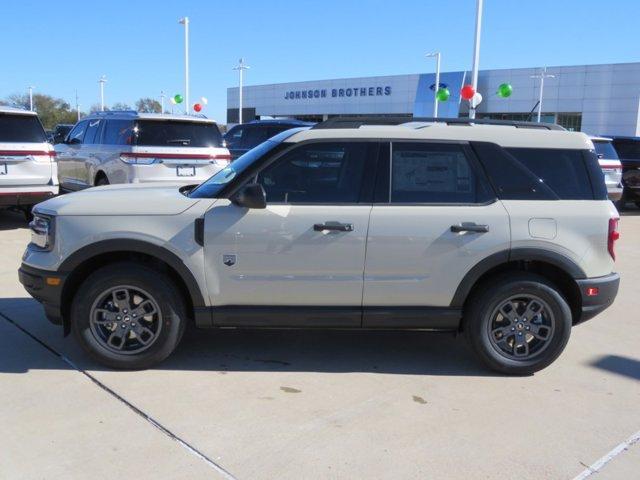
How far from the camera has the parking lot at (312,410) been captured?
335cm

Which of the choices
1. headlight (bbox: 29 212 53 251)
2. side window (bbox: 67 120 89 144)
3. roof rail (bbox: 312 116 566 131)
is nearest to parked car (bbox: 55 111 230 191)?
side window (bbox: 67 120 89 144)

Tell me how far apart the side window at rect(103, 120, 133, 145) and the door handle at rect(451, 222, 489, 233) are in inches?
281

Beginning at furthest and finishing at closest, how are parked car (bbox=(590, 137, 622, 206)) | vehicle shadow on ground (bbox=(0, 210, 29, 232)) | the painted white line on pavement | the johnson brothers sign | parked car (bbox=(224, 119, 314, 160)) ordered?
1. the johnson brothers sign
2. parked car (bbox=(224, 119, 314, 160))
3. parked car (bbox=(590, 137, 622, 206))
4. vehicle shadow on ground (bbox=(0, 210, 29, 232))
5. the painted white line on pavement

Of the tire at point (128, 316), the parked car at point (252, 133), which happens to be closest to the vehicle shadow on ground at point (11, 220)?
the parked car at point (252, 133)

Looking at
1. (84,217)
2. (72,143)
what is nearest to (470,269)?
(84,217)

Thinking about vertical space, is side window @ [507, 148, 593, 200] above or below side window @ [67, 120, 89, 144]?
below

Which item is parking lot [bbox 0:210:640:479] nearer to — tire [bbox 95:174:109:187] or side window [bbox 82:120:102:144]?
tire [bbox 95:174:109:187]

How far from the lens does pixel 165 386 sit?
4.30m

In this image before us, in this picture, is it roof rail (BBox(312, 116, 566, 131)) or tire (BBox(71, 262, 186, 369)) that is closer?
tire (BBox(71, 262, 186, 369))

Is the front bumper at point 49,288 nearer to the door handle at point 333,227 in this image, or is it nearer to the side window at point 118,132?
the door handle at point 333,227

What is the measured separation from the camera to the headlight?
14.6ft

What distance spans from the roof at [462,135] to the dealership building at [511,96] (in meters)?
45.1

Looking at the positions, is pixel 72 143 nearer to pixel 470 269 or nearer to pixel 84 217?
pixel 84 217

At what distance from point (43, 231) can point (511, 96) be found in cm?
5596
